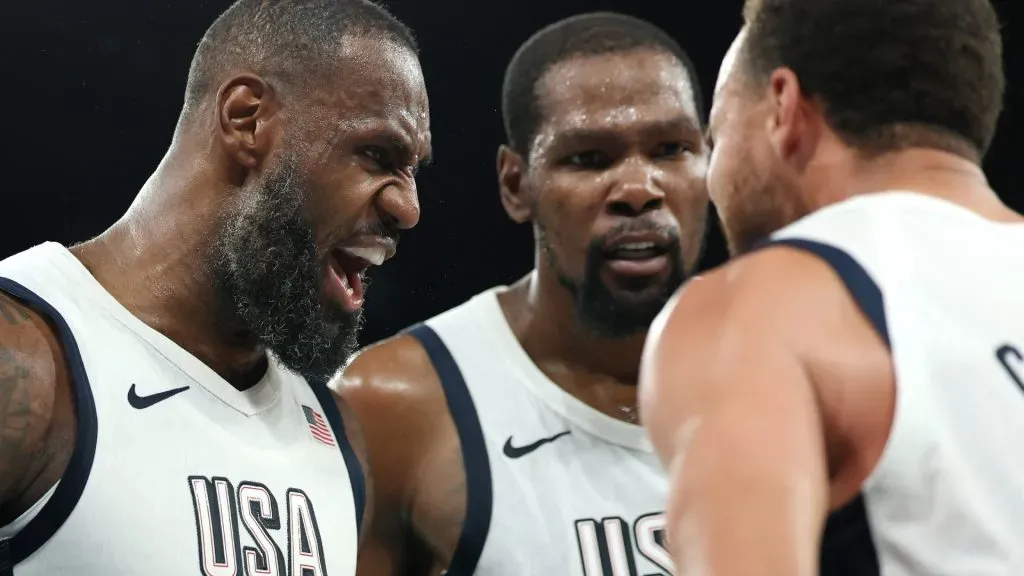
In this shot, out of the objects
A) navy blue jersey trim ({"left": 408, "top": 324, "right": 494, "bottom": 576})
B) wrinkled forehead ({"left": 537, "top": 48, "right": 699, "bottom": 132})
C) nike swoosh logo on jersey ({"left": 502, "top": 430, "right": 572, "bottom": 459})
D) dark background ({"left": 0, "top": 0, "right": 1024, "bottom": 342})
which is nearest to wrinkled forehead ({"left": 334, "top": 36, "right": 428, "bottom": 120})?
wrinkled forehead ({"left": 537, "top": 48, "right": 699, "bottom": 132})

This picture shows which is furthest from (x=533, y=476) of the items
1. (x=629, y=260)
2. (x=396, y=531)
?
(x=629, y=260)

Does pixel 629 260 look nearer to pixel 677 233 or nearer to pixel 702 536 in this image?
pixel 677 233

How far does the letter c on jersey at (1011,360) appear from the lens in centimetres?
88

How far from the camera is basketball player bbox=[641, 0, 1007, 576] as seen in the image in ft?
2.65

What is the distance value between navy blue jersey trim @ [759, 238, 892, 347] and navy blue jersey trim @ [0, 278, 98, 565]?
34.8 inches

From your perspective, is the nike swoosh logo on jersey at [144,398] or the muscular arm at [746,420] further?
the nike swoosh logo on jersey at [144,398]

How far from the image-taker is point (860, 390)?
848 mm

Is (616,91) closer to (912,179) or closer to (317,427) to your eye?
(317,427)

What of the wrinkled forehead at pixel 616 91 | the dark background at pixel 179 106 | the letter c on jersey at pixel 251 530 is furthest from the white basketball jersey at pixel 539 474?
the dark background at pixel 179 106

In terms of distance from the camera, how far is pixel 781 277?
0.89m

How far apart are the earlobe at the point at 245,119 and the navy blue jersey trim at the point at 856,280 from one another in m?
0.96

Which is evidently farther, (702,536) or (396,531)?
(396,531)

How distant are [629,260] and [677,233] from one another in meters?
0.09

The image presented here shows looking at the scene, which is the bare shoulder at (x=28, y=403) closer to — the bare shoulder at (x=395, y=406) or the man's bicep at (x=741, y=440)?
the bare shoulder at (x=395, y=406)
